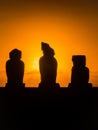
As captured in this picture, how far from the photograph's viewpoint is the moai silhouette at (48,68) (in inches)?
1503

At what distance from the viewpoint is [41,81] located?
38344 millimetres

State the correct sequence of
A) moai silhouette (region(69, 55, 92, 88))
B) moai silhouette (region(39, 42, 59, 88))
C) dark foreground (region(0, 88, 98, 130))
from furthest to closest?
moai silhouette (region(69, 55, 92, 88))
moai silhouette (region(39, 42, 59, 88))
dark foreground (region(0, 88, 98, 130))

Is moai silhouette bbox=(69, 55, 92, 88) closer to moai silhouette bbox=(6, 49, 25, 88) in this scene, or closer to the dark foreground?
the dark foreground

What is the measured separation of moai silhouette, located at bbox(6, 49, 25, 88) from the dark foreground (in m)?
0.35

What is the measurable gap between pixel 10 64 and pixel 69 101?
316cm

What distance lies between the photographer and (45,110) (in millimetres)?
38188

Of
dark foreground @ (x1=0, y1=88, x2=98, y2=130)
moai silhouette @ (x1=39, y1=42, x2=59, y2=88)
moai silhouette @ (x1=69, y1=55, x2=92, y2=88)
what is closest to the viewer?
dark foreground @ (x1=0, y1=88, x2=98, y2=130)

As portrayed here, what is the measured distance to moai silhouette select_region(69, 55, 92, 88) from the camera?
127 feet

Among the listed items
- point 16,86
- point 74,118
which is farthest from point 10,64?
point 74,118

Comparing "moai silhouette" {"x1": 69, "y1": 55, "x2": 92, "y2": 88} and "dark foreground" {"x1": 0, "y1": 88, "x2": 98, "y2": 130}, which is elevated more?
"moai silhouette" {"x1": 69, "y1": 55, "x2": 92, "y2": 88}

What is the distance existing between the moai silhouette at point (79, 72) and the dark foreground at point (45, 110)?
39cm

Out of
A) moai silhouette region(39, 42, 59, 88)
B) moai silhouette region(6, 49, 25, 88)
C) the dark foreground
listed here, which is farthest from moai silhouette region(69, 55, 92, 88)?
moai silhouette region(6, 49, 25, 88)

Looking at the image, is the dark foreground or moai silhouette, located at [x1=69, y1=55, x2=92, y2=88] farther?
moai silhouette, located at [x1=69, y1=55, x2=92, y2=88]

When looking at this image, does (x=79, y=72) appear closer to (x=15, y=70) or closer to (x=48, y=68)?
(x=48, y=68)
